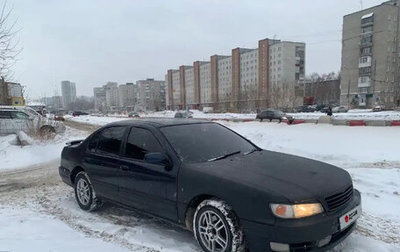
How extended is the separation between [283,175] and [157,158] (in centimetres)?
150

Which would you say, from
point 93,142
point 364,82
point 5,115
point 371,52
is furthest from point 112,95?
point 93,142

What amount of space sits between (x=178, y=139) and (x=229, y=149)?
743 millimetres

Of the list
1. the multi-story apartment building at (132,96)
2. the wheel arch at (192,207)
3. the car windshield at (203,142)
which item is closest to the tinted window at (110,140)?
the car windshield at (203,142)

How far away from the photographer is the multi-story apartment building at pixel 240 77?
69.3 m

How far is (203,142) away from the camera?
3939 mm

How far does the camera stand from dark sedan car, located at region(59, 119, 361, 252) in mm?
2691

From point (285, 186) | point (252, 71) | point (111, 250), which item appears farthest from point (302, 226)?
point (252, 71)

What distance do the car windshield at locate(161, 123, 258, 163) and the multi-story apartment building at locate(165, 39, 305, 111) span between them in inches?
2141

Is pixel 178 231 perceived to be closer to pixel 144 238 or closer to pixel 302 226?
pixel 144 238

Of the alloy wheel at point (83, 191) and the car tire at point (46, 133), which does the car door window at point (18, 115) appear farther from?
the alloy wheel at point (83, 191)

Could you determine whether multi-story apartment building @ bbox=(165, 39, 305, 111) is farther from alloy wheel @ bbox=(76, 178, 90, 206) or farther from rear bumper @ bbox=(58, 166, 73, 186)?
alloy wheel @ bbox=(76, 178, 90, 206)

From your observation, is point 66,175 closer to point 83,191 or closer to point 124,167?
point 83,191

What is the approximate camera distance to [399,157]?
8453 mm

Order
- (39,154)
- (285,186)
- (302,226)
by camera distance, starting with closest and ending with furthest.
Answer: (302,226), (285,186), (39,154)
